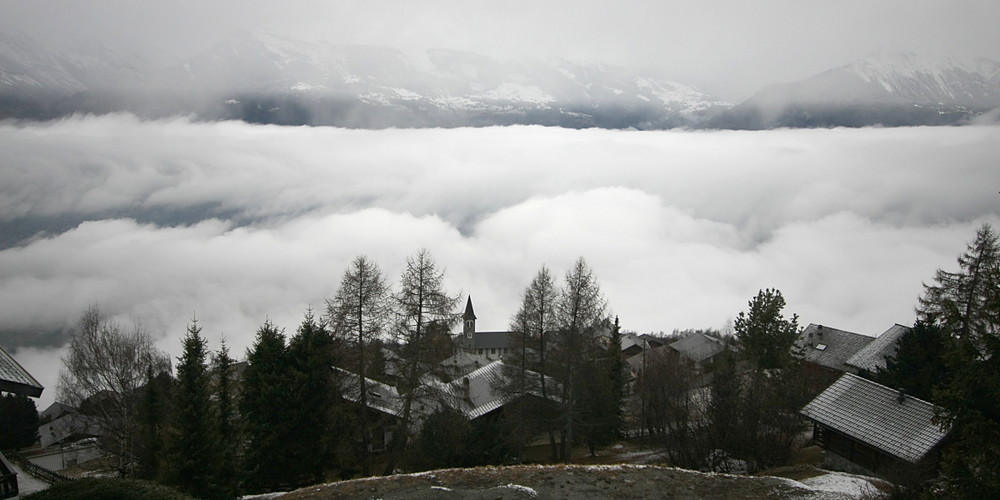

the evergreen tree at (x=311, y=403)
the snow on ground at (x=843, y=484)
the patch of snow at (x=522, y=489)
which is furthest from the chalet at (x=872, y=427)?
the evergreen tree at (x=311, y=403)

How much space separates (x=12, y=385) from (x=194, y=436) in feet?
36.9

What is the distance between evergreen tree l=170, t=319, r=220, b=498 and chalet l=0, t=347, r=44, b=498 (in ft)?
27.2

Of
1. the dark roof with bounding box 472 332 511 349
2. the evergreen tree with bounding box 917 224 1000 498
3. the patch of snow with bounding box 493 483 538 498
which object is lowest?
the dark roof with bounding box 472 332 511 349

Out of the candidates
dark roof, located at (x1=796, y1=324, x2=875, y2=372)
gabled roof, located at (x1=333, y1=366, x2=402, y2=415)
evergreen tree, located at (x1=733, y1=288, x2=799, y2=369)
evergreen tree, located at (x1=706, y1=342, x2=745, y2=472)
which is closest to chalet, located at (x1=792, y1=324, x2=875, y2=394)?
dark roof, located at (x1=796, y1=324, x2=875, y2=372)

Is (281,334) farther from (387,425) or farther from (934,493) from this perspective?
(934,493)

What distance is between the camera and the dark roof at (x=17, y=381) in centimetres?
982

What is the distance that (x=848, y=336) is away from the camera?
54.5 meters

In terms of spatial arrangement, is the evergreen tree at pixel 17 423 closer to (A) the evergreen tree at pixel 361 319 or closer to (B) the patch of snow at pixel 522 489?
(A) the evergreen tree at pixel 361 319

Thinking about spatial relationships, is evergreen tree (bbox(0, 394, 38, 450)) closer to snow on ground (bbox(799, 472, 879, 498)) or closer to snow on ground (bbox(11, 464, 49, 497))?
snow on ground (bbox(11, 464, 49, 497))

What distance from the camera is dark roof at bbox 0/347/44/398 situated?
32.2 ft

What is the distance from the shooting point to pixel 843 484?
63.7 feet

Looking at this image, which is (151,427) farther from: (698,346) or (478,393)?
(698,346)

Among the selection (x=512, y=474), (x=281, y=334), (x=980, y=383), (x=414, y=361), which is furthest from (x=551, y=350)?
(x=980, y=383)

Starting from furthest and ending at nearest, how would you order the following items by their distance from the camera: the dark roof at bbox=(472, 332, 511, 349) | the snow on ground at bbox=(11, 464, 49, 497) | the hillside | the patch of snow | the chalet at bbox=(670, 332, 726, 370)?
1. the dark roof at bbox=(472, 332, 511, 349)
2. the chalet at bbox=(670, 332, 726, 370)
3. the snow on ground at bbox=(11, 464, 49, 497)
4. the hillside
5. the patch of snow
